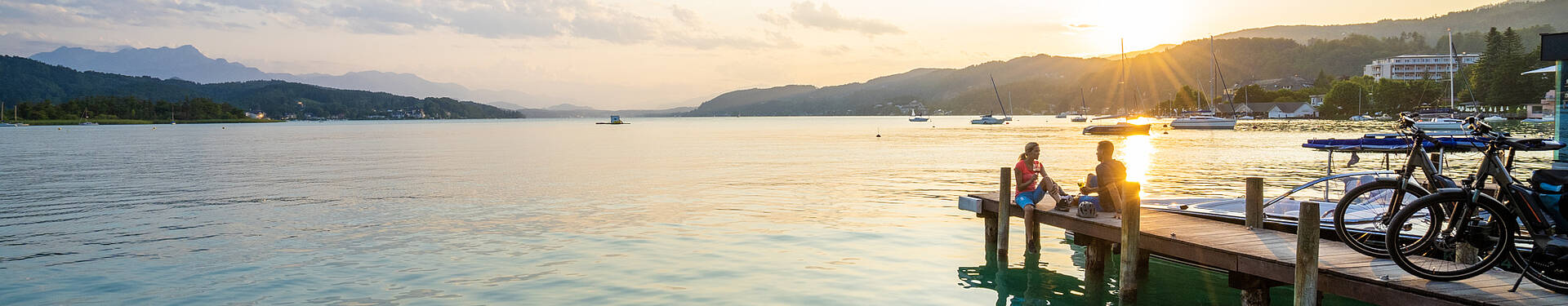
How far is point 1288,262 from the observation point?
383 inches

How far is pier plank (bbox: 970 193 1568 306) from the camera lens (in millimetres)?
8336

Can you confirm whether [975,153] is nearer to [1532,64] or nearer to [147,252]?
[147,252]

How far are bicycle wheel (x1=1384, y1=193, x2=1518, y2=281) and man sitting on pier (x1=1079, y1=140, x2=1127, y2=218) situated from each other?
4544 millimetres

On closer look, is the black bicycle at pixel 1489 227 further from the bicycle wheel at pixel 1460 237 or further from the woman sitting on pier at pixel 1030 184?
the woman sitting on pier at pixel 1030 184

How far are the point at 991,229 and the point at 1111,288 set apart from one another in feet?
10.8

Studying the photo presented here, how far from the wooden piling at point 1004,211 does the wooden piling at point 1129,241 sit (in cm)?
289

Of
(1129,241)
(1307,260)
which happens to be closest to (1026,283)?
(1129,241)

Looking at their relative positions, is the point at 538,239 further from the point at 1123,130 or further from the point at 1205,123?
the point at 1205,123

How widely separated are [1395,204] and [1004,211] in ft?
20.3

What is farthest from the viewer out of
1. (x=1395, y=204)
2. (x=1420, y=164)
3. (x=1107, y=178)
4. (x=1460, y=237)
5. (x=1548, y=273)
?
(x=1107, y=178)

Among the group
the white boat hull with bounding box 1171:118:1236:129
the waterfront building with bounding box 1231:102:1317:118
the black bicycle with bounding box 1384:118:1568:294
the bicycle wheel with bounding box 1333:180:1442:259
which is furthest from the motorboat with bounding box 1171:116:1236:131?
the black bicycle with bounding box 1384:118:1568:294

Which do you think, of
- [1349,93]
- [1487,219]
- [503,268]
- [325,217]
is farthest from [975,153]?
[1349,93]

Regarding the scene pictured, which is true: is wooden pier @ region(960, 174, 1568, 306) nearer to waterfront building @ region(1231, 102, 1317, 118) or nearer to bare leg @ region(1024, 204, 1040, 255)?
bare leg @ region(1024, 204, 1040, 255)

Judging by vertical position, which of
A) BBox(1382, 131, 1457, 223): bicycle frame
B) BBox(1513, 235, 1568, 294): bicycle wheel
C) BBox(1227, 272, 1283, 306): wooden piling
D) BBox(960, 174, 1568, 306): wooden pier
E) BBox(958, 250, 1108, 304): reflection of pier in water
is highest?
BBox(1382, 131, 1457, 223): bicycle frame
